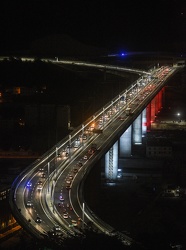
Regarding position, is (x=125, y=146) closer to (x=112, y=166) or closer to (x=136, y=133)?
(x=136, y=133)

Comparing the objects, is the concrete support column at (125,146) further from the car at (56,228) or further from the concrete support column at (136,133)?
the car at (56,228)

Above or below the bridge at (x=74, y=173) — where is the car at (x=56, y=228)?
below

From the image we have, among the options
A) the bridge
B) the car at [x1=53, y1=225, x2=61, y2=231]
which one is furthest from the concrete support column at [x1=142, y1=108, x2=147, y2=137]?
the car at [x1=53, y1=225, x2=61, y2=231]

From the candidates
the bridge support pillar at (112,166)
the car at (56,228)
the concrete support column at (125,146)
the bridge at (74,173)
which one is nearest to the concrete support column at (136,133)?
the bridge at (74,173)

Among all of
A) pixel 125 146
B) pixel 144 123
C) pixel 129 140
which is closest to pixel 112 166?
pixel 125 146

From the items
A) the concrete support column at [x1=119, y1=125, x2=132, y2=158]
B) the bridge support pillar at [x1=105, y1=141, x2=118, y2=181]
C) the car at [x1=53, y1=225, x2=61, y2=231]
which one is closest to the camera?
the car at [x1=53, y1=225, x2=61, y2=231]

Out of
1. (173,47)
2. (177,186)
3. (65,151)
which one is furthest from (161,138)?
(173,47)

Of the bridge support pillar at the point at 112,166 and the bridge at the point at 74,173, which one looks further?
the bridge support pillar at the point at 112,166

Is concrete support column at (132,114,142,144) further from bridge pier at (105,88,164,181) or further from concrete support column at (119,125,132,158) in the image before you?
concrete support column at (119,125,132,158)

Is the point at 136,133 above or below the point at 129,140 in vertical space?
above
